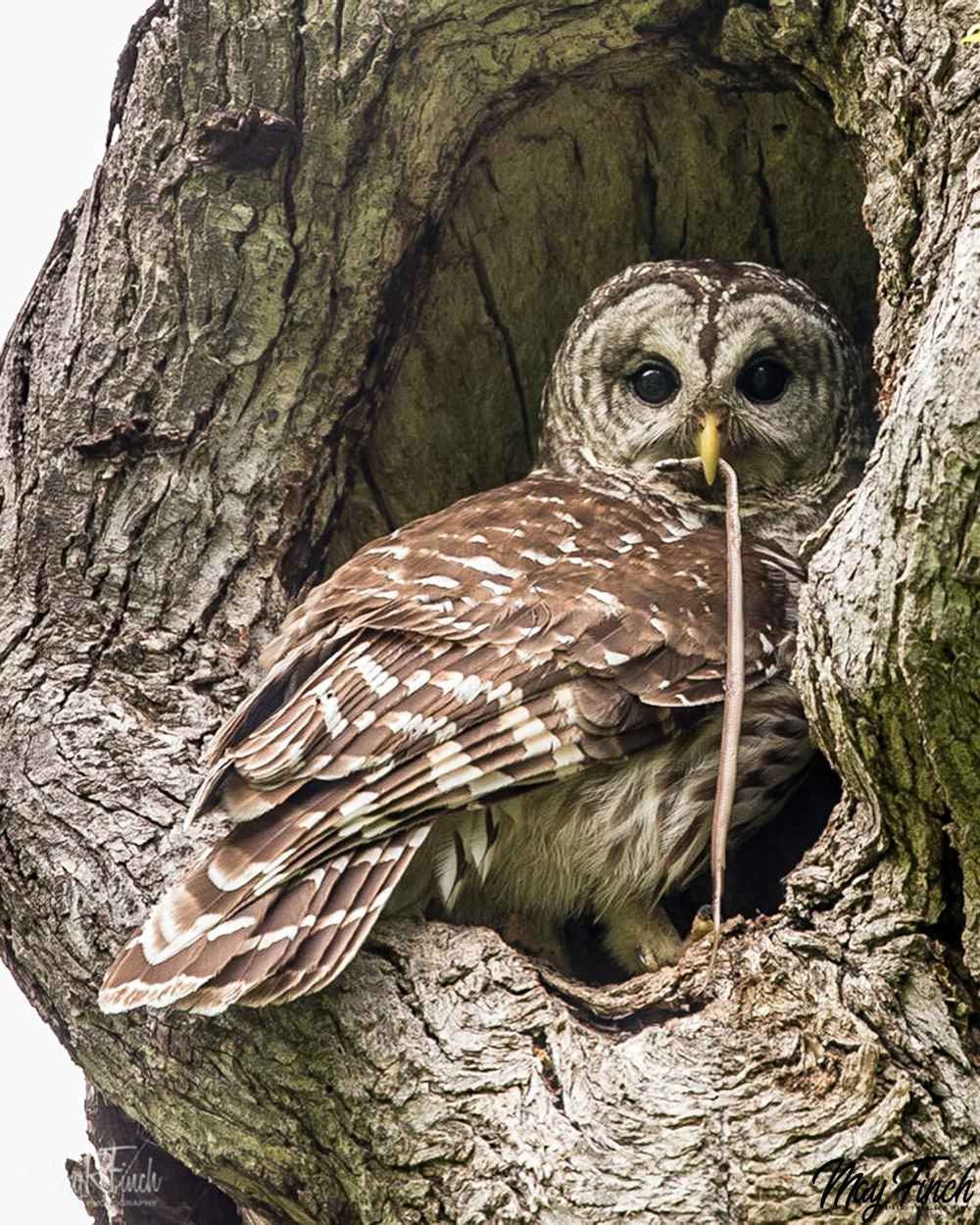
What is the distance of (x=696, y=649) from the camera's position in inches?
110

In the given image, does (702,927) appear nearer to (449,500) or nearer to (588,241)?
(449,500)

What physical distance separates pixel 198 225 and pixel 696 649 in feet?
4.65

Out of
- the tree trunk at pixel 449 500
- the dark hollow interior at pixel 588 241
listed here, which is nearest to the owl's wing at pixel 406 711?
the tree trunk at pixel 449 500

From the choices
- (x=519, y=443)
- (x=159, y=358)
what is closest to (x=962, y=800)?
(x=159, y=358)

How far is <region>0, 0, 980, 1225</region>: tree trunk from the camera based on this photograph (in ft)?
6.91

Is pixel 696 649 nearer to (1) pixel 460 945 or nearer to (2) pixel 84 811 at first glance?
(1) pixel 460 945

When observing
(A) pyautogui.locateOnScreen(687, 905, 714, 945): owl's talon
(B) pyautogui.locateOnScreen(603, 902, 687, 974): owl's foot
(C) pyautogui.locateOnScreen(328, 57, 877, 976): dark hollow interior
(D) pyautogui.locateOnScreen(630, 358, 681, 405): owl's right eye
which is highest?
(C) pyautogui.locateOnScreen(328, 57, 877, 976): dark hollow interior

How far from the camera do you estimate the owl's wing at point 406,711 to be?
94.3 inches

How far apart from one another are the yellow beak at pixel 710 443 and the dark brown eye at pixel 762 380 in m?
0.15

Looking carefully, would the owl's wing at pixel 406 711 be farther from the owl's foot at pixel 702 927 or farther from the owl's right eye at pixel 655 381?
the owl's right eye at pixel 655 381

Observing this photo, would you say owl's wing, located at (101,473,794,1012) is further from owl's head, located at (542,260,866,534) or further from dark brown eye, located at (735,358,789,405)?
dark brown eye, located at (735,358,789,405)

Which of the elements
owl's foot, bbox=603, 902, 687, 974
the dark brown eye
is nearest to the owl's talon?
owl's foot, bbox=603, 902, 687, 974

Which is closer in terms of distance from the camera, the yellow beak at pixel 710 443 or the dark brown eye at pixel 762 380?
the yellow beak at pixel 710 443

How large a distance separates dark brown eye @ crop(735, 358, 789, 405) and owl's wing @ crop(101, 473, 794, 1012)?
22.4 inches
